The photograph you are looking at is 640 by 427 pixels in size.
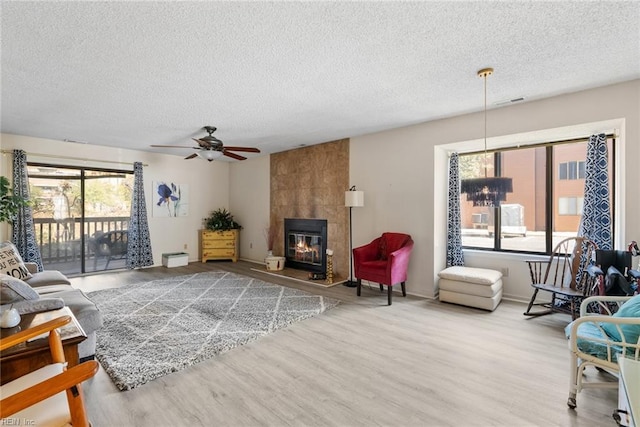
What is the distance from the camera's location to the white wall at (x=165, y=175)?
5.05 meters

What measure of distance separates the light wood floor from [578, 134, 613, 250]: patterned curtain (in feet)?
3.63

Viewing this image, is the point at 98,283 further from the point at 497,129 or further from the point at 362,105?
the point at 497,129

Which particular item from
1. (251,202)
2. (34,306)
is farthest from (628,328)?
(251,202)

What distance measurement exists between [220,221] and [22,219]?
11.2 ft

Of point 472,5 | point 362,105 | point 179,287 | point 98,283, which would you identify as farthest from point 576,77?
point 98,283

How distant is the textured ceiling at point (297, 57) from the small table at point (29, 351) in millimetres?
1954

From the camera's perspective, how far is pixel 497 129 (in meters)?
3.79

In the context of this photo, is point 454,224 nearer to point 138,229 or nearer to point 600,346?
point 600,346

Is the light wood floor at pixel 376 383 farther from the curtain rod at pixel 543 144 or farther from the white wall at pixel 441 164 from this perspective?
the curtain rod at pixel 543 144

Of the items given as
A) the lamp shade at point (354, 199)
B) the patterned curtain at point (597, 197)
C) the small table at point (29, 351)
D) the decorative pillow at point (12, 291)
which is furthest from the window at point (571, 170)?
the decorative pillow at point (12, 291)

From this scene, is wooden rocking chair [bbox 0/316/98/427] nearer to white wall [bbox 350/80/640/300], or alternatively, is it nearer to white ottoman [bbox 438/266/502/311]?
white ottoman [bbox 438/266/502/311]

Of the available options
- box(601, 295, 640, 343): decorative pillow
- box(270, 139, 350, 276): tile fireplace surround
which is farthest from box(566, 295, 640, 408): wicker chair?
box(270, 139, 350, 276): tile fireplace surround

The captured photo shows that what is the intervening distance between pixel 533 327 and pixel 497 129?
240cm

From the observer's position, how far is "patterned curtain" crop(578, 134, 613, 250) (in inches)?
134
